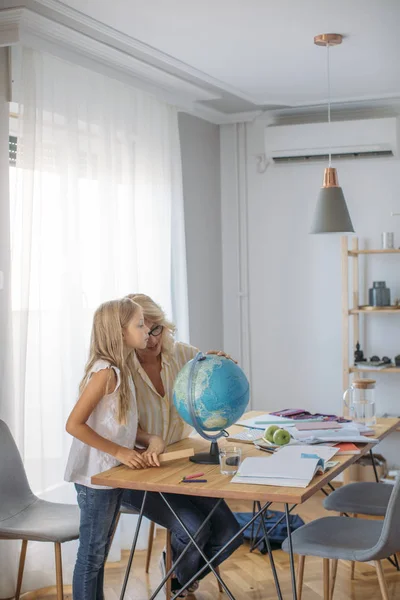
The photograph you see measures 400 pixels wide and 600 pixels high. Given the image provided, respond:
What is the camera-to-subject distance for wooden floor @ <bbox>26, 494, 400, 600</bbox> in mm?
3570

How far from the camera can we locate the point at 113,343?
288 centimetres

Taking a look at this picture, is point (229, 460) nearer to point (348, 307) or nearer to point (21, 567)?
point (21, 567)

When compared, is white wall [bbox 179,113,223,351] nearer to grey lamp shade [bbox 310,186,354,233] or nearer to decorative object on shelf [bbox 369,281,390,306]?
decorative object on shelf [bbox 369,281,390,306]

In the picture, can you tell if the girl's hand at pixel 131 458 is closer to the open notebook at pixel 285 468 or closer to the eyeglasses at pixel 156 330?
the open notebook at pixel 285 468

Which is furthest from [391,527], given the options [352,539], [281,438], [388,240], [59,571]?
[388,240]

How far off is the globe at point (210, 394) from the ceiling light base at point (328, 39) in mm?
1761

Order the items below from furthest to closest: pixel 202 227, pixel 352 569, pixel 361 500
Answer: pixel 202 227
pixel 352 569
pixel 361 500

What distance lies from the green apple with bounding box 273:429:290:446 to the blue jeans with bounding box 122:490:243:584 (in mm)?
353

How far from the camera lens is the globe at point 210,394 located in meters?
2.74

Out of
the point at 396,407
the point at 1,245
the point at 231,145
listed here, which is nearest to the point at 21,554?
the point at 1,245

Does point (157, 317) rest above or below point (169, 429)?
above

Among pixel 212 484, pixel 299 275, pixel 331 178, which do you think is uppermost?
pixel 331 178

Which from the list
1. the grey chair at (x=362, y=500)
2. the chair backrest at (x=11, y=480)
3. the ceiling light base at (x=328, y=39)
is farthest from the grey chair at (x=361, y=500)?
the ceiling light base at (x=328, y=39)

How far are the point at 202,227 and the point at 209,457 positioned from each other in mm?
2899
